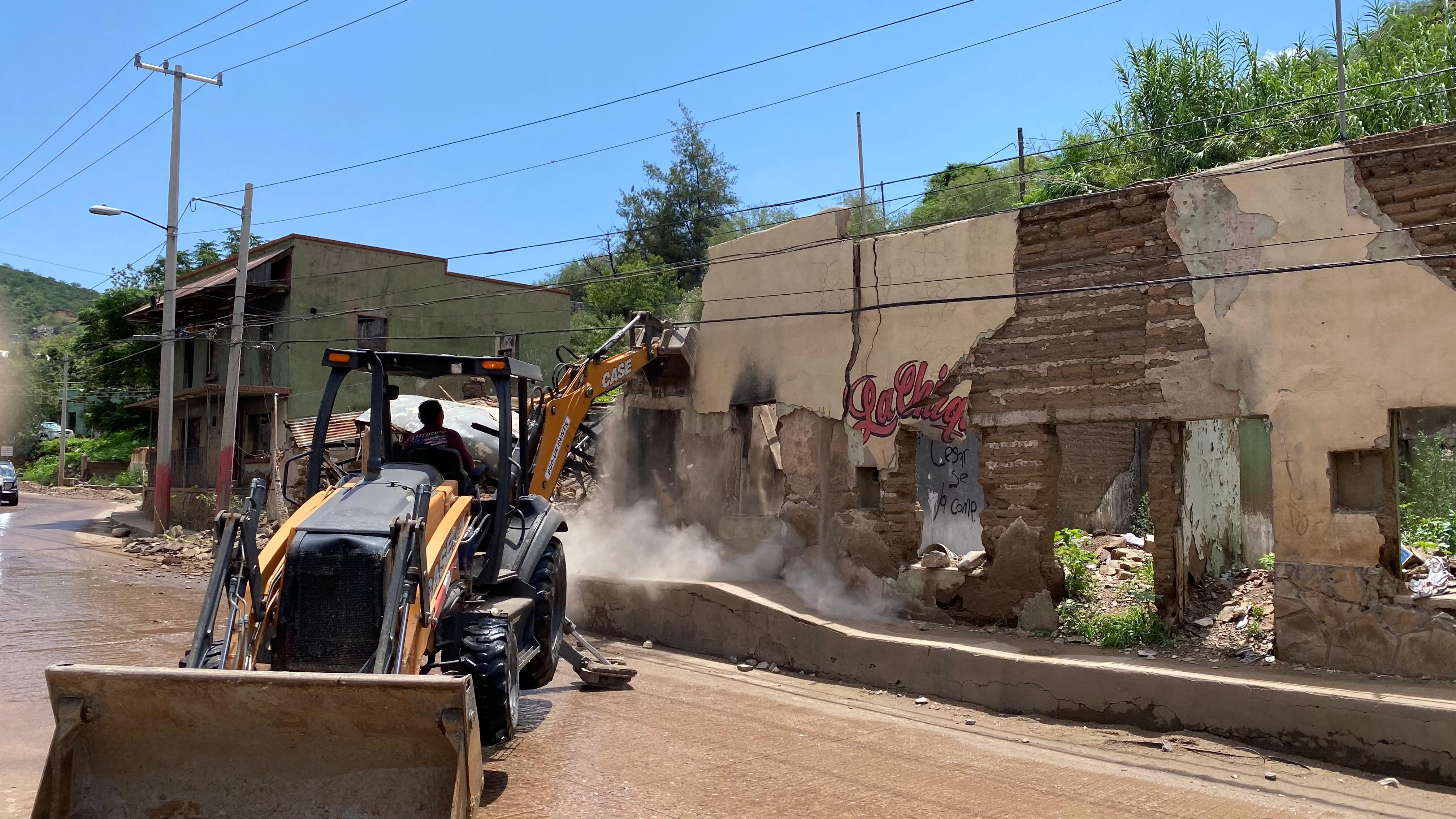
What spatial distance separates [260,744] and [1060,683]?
6.55 m

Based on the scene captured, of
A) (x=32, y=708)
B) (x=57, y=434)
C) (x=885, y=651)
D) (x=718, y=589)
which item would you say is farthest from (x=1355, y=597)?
(x=57, y=434)

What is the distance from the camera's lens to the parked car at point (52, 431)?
221 ft

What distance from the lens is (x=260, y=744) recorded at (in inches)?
198

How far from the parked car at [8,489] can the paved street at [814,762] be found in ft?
109

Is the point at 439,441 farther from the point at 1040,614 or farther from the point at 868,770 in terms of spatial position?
the point at 1040,614

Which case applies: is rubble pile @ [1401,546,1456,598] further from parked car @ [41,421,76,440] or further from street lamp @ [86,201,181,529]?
parked car @ [41,421,76,440]

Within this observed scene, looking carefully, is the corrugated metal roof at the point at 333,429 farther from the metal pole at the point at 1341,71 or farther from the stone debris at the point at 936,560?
the metal pole at the point at 1341,71

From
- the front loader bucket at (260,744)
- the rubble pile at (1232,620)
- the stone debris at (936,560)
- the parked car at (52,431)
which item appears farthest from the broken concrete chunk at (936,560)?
the parked car at (52,431)

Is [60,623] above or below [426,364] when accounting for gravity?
below

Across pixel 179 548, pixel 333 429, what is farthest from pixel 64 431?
pixel 333 429

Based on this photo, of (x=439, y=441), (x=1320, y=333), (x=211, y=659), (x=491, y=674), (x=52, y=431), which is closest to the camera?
(x=211, y=659)

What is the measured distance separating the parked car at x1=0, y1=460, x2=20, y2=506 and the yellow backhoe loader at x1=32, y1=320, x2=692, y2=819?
39.2 meters

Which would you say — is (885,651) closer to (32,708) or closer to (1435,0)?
(32,708)

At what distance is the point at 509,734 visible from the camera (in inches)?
253
